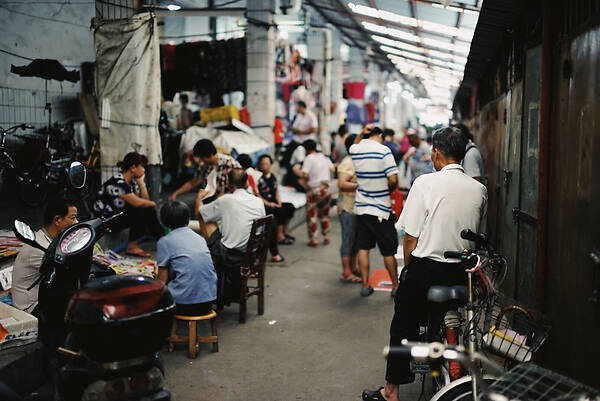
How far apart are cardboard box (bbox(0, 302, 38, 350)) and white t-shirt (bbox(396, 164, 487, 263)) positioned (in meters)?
2.99

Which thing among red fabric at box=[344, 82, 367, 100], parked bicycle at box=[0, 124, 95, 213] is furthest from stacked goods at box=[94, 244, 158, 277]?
red fabric at box=[344, 82, 367, 100]

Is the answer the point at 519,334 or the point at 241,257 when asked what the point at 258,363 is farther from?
the point at 519,334

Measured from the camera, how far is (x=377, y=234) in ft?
24.6

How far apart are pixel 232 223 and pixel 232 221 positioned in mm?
22

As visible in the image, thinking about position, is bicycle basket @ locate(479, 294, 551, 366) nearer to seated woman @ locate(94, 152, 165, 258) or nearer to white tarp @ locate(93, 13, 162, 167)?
seated woman @ locate(94, 152, 165, 258)

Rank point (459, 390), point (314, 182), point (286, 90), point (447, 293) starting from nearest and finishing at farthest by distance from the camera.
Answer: point (459, 390) → point (447, 293) → point (314, 182) → point (286, 90)

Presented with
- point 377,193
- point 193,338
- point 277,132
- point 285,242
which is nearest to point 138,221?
point 193,338

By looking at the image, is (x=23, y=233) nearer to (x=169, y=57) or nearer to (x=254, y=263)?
(x=254, y=263)

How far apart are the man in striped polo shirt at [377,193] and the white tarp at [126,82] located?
3060 mm

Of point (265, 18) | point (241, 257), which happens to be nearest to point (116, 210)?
point (241, 257)

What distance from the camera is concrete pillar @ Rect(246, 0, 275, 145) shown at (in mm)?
13500

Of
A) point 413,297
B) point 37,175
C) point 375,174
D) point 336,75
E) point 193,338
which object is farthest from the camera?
point 336,75

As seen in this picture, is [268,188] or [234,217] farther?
[268,188]

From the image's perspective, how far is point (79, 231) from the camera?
155 inches
